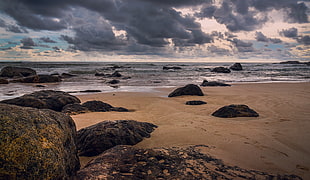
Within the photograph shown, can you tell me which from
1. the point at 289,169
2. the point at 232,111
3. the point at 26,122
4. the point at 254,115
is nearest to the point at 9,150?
the point at 26,122

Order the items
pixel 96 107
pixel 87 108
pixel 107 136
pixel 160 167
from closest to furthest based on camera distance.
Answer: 1. pixel 160 167
2. pixel 107 136
3. pixel 87 108
4. pixel 96 107

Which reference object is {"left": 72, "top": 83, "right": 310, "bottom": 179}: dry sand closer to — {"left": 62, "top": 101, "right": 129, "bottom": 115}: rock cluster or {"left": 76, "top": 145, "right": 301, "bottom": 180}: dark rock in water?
{"left": 76, "top": 145, "right": 301, "bottom": 180}: dark rock in water

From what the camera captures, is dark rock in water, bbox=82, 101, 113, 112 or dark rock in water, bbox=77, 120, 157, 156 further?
dark rock in water, bbox=82, 101, 113, 112

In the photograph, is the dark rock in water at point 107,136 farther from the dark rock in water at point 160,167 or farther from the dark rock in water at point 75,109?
the dark rock in water at point 75,109

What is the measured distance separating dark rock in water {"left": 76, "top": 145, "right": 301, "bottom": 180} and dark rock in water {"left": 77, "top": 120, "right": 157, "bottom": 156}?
0.57 m

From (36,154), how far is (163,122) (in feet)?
12.2

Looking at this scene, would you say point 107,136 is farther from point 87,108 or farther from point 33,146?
point 87,108

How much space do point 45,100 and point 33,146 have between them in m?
5.71

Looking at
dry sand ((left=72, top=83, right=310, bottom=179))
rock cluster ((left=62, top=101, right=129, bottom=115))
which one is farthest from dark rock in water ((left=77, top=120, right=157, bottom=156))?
rock cluster ((left=62, top=101, right=129, bottom=115))

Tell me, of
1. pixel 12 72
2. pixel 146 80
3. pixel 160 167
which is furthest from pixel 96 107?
pixel 12 72

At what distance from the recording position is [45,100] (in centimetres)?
716

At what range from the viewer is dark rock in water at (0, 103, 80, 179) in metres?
1.90

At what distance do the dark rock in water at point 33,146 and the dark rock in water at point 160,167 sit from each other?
38cm

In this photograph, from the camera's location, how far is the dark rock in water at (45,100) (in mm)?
6661
